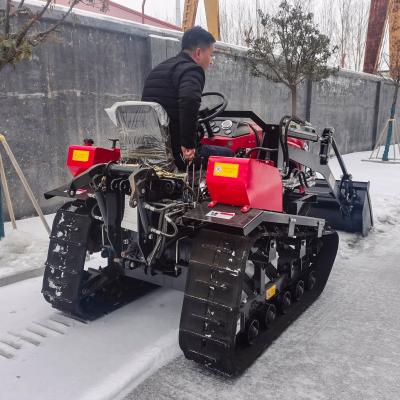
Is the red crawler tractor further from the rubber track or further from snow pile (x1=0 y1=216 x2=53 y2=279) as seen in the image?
snow pile (x1=0 y1=216 x2=53 y2=279)

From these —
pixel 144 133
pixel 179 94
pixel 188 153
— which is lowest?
pixel 188 153

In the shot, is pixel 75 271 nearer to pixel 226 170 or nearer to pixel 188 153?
pixel 188 153

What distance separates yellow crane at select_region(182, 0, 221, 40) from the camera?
1291 cm

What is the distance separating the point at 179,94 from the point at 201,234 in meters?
0.92

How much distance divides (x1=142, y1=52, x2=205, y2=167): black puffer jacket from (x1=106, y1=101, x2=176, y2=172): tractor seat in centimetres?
11

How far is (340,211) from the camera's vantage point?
5.19m

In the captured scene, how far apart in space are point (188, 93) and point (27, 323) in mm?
2011

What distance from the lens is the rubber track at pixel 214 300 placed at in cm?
241

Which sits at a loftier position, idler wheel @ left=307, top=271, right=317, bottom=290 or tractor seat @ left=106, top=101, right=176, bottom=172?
tractor seat @ left=106, top=101, right=176, bottom=172

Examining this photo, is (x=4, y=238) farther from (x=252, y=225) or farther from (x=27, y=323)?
(x=252, y=225)

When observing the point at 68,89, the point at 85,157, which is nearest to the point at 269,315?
the point at 85,157

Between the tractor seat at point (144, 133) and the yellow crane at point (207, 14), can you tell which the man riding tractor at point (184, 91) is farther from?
the yellow crane at point (207, 14)

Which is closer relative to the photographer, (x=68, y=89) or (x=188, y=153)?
(x=188, y=153)

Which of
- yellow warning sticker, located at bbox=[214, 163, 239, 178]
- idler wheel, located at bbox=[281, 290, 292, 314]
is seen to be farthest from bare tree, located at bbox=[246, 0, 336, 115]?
yellow warning sticker, located at bbox=[214, 163, 239, 178]
